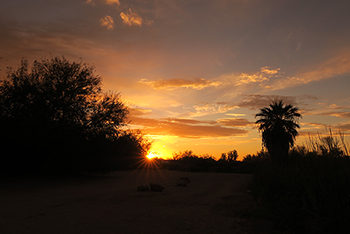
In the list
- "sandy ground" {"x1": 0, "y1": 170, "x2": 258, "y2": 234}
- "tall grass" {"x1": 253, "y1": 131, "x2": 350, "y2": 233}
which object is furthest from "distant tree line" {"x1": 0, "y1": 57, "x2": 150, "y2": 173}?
"tall grass" {"x1": 253, "y1": 131, "x2": 350, "y2": 233}

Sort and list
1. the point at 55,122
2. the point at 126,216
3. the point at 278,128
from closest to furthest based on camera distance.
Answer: the point at 126,216 < the point at 55,122 < the point at 278,128

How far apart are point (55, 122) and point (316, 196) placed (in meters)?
18.5

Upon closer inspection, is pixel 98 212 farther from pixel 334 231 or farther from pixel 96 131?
Answer: pixel 96 131

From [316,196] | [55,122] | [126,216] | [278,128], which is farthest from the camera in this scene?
[278,128]

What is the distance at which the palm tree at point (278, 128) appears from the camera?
108 feet

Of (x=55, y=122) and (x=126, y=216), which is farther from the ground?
(x=55, y=122)

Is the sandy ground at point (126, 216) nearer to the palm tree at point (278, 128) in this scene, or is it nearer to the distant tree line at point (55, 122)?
the distant tree line at point (55, 122)

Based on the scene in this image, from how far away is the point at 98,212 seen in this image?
9.45 metres

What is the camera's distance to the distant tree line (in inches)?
730

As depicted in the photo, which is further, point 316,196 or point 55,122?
point 55,122

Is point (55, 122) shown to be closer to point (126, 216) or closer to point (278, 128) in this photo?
point (126, 216)

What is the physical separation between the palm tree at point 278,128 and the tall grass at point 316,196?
25.1m

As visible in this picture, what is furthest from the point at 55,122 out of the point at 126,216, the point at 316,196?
the point at 316,196

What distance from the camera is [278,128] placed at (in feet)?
109
